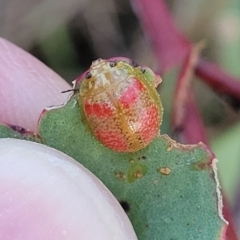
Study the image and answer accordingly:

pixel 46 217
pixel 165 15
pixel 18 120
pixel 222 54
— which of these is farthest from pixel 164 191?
pixel 222 54

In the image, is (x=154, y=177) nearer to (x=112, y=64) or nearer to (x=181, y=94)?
(x=112, y=64)

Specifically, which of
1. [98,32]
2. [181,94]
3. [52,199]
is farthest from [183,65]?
[52,199]

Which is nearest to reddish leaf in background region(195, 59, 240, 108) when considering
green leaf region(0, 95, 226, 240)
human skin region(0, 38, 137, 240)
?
green leaf region(0, 95, 226, 240)

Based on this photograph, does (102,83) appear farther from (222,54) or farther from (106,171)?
(222,54)

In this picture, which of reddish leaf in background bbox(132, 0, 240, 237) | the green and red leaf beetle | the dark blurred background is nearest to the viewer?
the green and red leaf beetle

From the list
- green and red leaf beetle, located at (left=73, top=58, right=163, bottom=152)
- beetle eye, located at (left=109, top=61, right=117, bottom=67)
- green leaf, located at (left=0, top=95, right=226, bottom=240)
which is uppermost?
beetle eye, located at (left=109, top=61, right=117, bottom=67)

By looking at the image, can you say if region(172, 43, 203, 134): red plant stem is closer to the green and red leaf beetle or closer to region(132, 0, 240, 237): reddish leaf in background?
region(132, 0, 240, 237): reddish leaf in background
